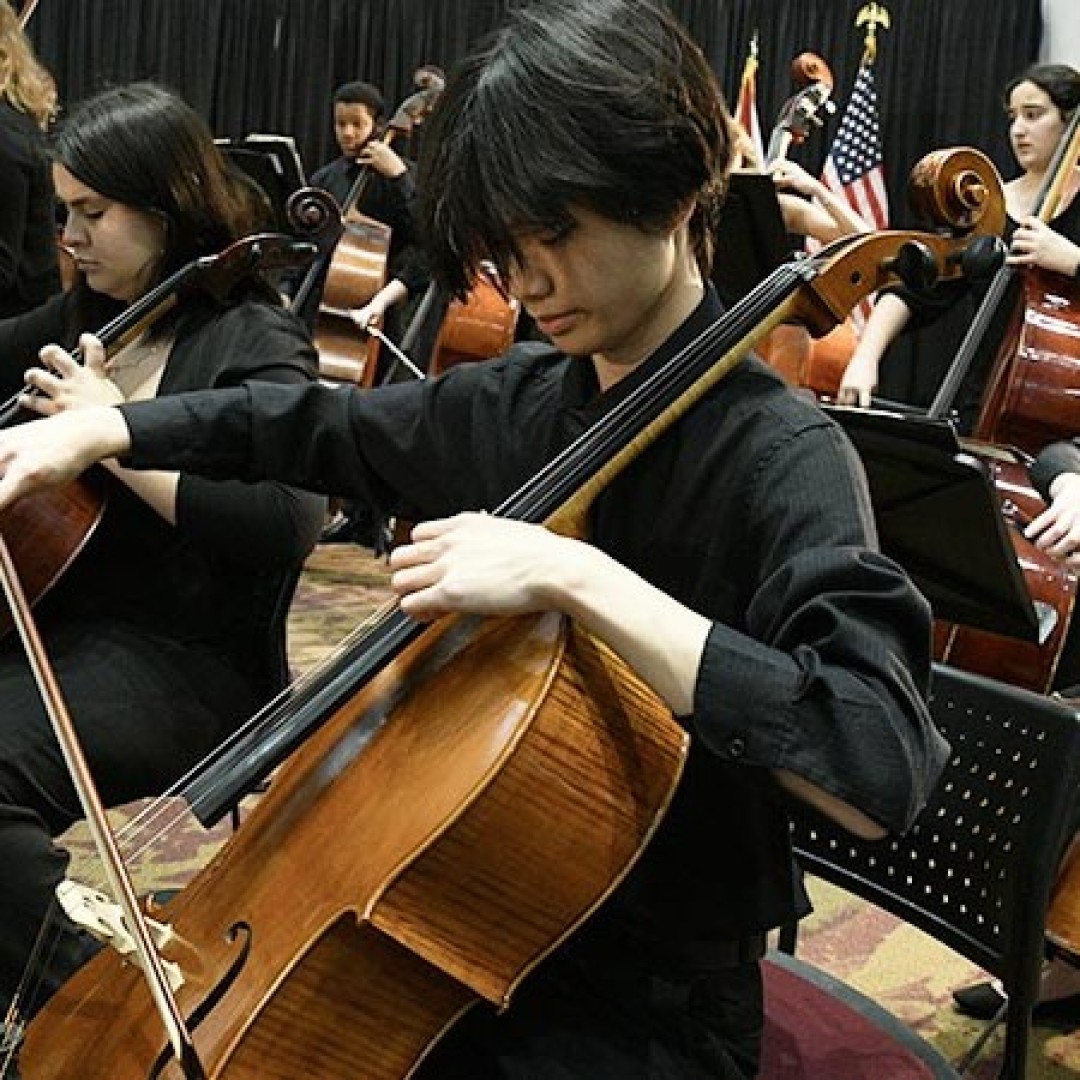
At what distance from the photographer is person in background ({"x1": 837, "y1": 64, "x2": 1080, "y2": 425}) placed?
10.0ft

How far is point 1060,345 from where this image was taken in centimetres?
303

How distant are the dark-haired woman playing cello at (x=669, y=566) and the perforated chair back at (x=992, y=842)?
8.1 inches

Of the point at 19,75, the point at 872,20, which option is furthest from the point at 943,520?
the point at 872,20

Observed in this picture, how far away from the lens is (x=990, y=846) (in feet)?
4.75

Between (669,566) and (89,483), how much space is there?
36.0 inches

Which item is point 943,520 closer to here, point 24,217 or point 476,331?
point 24,217

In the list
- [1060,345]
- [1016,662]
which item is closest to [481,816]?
[1016,662]

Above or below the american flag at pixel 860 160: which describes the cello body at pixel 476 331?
below

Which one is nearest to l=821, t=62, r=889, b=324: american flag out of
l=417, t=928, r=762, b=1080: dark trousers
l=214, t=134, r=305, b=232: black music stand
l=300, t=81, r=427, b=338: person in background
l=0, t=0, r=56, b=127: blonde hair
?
l=300, t=81, r=427, b=338: person in background

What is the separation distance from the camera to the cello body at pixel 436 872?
1018mm

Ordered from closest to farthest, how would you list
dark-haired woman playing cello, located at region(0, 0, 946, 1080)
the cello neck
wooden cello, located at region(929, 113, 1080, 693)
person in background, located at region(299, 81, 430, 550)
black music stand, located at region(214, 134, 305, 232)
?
dark-haired woman playing cello, located at region(0, 0, 946, 1080)
wooden cello, located at region(929, 113, 1080, 693)
the cello neck
black music stand, located at region(214, 134, 305, 232)
person in background, located at region(299, 81, 430, 550)

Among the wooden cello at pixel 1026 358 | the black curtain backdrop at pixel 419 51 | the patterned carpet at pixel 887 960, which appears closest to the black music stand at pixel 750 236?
the wooden cello at pixel 1026 358

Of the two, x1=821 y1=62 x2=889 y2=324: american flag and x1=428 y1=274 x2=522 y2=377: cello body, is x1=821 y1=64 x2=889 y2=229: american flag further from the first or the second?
x1=428 y1=274 x2=522 y2=377: cello body

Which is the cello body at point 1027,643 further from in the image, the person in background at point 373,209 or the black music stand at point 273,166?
the person in background at point 373,209
